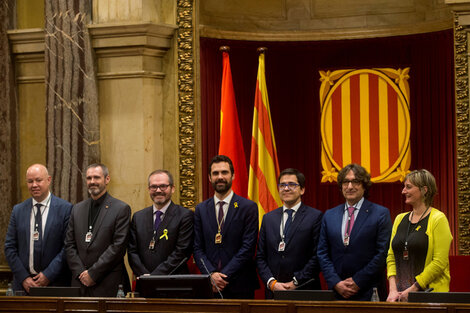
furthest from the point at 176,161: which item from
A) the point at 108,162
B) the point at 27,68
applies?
the point at 27,68

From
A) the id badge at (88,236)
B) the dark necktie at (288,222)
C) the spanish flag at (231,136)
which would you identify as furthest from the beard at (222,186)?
the spanish flag at (231,136)

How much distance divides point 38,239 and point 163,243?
0.92 metres

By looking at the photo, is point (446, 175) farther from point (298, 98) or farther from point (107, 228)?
point (107, 228)

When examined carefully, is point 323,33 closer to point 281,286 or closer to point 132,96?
point 132,96

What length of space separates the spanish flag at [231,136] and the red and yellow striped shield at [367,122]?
0.89m

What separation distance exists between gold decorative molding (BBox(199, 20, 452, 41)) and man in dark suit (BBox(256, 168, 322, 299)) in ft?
7.71

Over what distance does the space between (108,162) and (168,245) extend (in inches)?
60.9

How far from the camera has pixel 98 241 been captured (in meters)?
5.62

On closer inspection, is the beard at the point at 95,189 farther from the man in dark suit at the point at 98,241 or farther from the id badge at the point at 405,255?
the id badge at the point at 405,255

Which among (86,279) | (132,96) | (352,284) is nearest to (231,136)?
(132,96)

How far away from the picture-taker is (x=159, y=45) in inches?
272

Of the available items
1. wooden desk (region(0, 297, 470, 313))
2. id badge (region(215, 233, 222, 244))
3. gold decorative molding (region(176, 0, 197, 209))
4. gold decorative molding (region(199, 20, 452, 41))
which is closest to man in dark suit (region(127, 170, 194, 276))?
id badge (region(215, 233, 222, 244))

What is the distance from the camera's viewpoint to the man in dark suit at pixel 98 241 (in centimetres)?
554

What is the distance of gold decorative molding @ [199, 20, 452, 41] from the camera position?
24.1 ft
